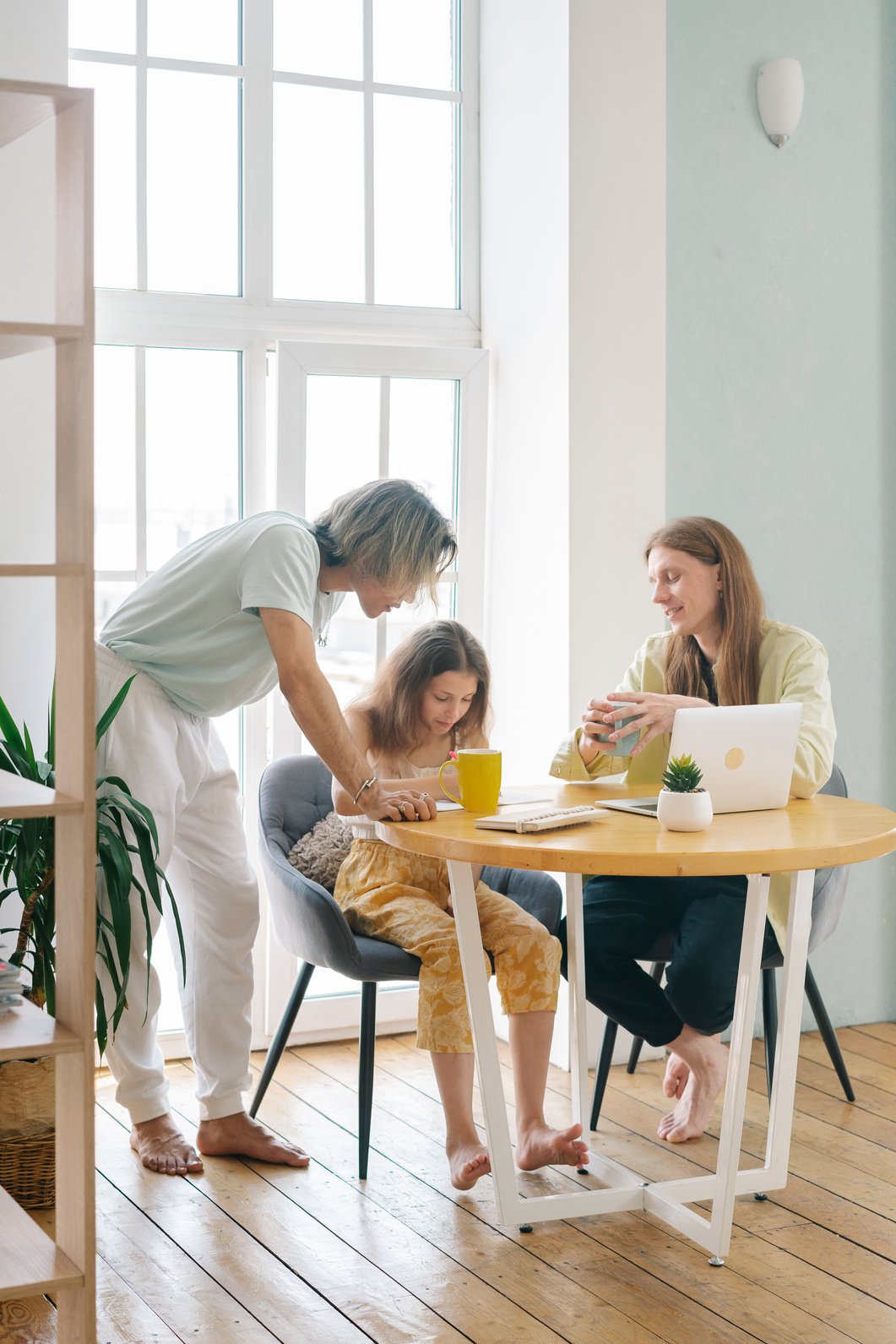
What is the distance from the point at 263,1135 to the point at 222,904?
0.47 m

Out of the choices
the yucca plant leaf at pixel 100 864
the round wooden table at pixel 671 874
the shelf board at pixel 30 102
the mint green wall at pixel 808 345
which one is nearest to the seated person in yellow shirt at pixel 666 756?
the round wooden table at pixel 671 874

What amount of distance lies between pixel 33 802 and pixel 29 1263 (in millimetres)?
606

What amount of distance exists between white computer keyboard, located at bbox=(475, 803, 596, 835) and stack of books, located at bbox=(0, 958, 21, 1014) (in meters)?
0.74

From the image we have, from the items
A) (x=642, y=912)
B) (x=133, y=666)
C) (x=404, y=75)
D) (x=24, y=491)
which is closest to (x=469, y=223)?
(x=404, y=75)

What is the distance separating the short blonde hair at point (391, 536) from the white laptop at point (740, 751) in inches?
23.4

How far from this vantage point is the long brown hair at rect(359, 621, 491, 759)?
290 centimetres

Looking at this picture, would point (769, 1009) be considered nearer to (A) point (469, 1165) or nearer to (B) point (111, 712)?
(A) point (469, 1165)

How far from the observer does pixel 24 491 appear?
304 cm

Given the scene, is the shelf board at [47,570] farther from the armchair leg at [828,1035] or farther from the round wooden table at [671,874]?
the armchair leg at [828,1035]

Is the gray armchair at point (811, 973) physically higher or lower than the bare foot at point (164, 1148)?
higher

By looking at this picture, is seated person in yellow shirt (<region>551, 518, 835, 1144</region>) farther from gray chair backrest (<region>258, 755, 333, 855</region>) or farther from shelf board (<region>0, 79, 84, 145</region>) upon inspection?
shelf board (<region>0, 79, 84, 145</region>)

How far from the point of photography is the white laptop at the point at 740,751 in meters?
2.36

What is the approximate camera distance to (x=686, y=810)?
2.25 meters

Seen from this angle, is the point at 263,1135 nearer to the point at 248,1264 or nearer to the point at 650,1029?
the point at 248,1264
